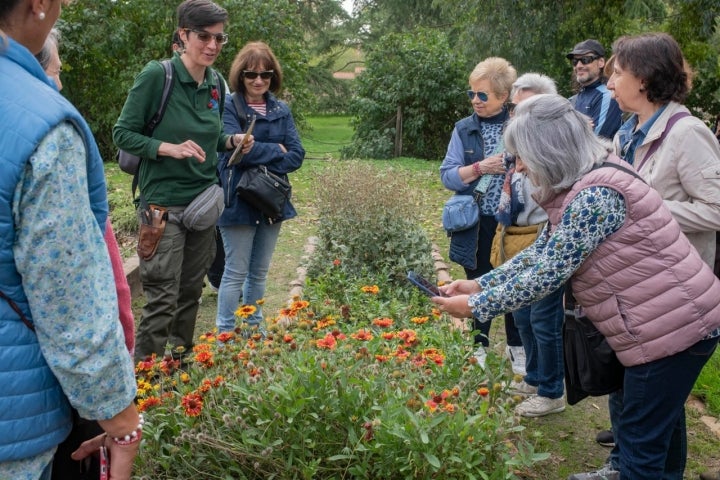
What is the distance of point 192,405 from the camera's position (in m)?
2.65

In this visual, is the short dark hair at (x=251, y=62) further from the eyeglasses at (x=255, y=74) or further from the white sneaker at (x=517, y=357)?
the white sneaker at (x=517, y=357)

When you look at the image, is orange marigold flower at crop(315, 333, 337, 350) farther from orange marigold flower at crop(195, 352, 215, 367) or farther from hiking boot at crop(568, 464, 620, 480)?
hiking boot at crop(568, 464, 620, 480)

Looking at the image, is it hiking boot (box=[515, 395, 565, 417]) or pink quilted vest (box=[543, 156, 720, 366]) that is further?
hiking boot (box=[515, 395, 565, 417])

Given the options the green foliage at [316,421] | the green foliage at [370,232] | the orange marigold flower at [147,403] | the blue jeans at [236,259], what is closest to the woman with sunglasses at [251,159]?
the blue jeans at [236,259]

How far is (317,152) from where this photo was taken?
63.7 feet

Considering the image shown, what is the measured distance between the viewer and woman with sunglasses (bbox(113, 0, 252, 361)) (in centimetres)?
404

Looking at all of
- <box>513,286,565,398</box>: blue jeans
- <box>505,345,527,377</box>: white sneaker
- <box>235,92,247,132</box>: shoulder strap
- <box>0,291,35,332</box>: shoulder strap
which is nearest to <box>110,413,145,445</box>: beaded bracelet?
<box>0,291,35,332</box>: shoulder strap

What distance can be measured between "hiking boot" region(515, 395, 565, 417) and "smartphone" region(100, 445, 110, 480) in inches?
115

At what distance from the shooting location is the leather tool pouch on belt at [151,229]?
4129mm

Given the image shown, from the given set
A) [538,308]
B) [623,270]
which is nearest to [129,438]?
[623,270]

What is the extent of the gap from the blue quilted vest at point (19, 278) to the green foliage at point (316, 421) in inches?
38.8

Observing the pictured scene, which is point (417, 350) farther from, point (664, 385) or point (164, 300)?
point (164, 300)

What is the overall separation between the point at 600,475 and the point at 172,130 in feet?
9.03

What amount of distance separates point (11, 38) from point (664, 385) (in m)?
2.40
